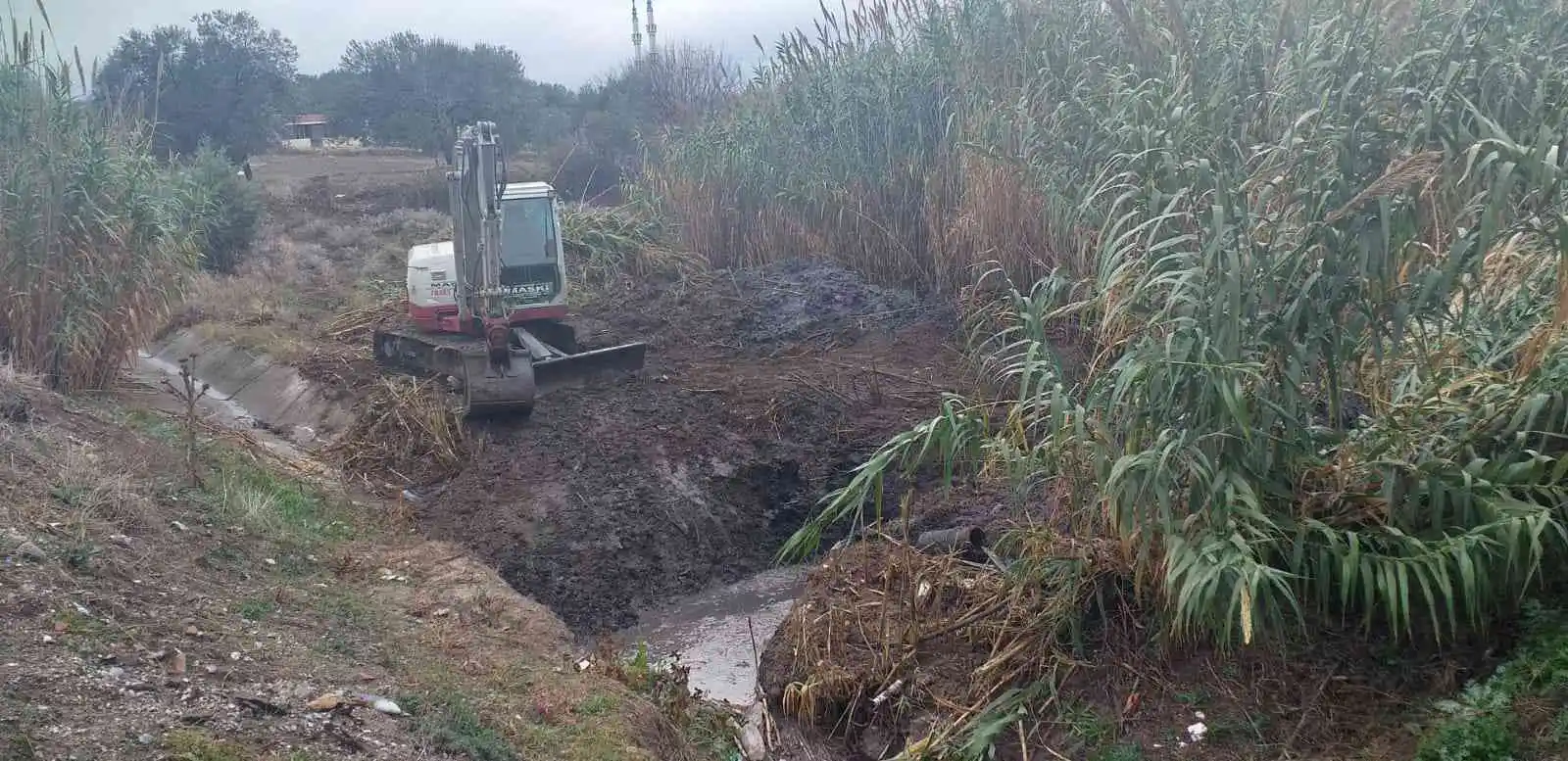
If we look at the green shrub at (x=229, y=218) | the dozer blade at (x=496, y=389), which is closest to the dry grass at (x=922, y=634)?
the dozer blade at (x=496, y=389)

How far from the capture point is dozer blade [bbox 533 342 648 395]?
11.1 m

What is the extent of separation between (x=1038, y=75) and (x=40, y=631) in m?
7.91

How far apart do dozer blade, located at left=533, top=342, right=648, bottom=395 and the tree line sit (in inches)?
333

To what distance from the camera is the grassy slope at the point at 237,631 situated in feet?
12.8

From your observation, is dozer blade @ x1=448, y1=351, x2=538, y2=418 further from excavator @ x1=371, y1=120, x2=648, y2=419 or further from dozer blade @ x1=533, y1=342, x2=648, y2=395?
dozer blade @ x1=533, y1=342, x2=648, y2=395

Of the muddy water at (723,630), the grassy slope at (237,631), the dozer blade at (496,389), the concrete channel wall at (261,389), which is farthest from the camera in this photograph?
the concrete channel wall at (261,389)

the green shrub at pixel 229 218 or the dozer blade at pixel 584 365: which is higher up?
the green shrub at pixel 229 218

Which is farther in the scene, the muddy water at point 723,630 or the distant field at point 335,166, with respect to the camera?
the distant field at point 335,166

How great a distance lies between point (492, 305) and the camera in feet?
35.6

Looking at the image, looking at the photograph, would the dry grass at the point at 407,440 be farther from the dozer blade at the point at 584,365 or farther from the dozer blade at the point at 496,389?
the dozer blade at the point at 584,365

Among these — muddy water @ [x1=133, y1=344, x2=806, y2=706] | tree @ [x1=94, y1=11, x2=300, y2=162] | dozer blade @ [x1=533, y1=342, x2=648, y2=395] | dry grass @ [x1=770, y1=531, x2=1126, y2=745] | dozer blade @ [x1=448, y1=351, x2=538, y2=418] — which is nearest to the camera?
dry grass @ [x1=770, y1=531, x2=1126, y2=745]

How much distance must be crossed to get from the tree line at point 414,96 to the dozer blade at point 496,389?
9544mm

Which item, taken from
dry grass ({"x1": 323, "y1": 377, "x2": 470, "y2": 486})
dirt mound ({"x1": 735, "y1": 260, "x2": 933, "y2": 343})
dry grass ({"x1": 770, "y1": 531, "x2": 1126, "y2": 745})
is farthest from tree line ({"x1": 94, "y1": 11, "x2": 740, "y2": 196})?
dry grass ({"x1": 770, "y1": 531, "x2": 1126, "y2": 745})

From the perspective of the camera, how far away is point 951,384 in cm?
1091
